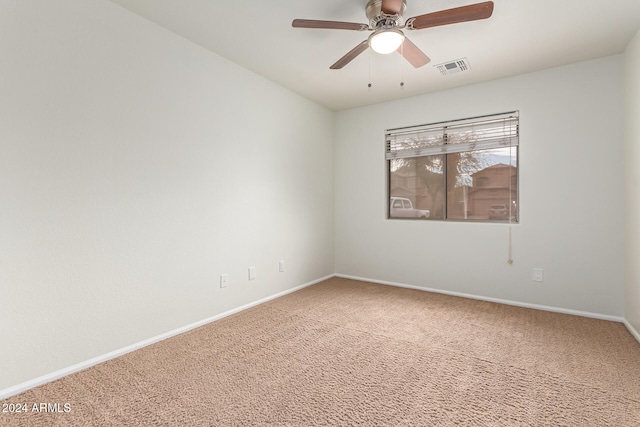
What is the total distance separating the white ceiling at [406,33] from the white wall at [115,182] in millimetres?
274

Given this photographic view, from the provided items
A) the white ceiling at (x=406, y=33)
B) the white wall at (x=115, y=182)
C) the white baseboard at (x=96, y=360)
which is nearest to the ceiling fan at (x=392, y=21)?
the white ceiling at (x=406, y=33)

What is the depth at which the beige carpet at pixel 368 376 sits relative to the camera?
5.17 ft

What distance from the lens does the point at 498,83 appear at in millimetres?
3391

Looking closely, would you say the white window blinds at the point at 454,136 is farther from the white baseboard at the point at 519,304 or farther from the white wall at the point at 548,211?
the white baseboard at the point at 519,304

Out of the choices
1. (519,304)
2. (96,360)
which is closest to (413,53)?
(519,304)

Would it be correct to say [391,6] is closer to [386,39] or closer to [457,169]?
[386,39]

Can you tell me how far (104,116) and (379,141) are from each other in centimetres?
312

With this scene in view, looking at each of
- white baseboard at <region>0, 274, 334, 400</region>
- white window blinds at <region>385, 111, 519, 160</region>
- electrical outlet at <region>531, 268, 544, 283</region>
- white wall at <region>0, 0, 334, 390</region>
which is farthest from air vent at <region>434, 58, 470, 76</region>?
white baseboard at <region>0, 274, 334, 400</region>

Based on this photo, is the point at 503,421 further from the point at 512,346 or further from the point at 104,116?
the point at 104,116

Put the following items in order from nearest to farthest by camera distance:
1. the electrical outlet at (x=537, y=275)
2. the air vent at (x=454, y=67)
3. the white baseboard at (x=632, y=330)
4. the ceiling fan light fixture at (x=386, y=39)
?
1. the ceiling fan light fixture at (x=386, y=39)
2. the white baseboard at (x=632, y=330)
3. the air vent at (x=454, y=67)
4. the electrical outlet at (x=537, y=275)

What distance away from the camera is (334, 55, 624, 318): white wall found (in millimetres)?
2881

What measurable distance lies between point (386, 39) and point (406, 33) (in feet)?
1.91

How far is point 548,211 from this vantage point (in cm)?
314

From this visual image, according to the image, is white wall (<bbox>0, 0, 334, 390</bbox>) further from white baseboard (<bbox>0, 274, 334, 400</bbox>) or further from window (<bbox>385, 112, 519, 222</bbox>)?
window (<bbox>385, 112, 519, 222</bbox>)
